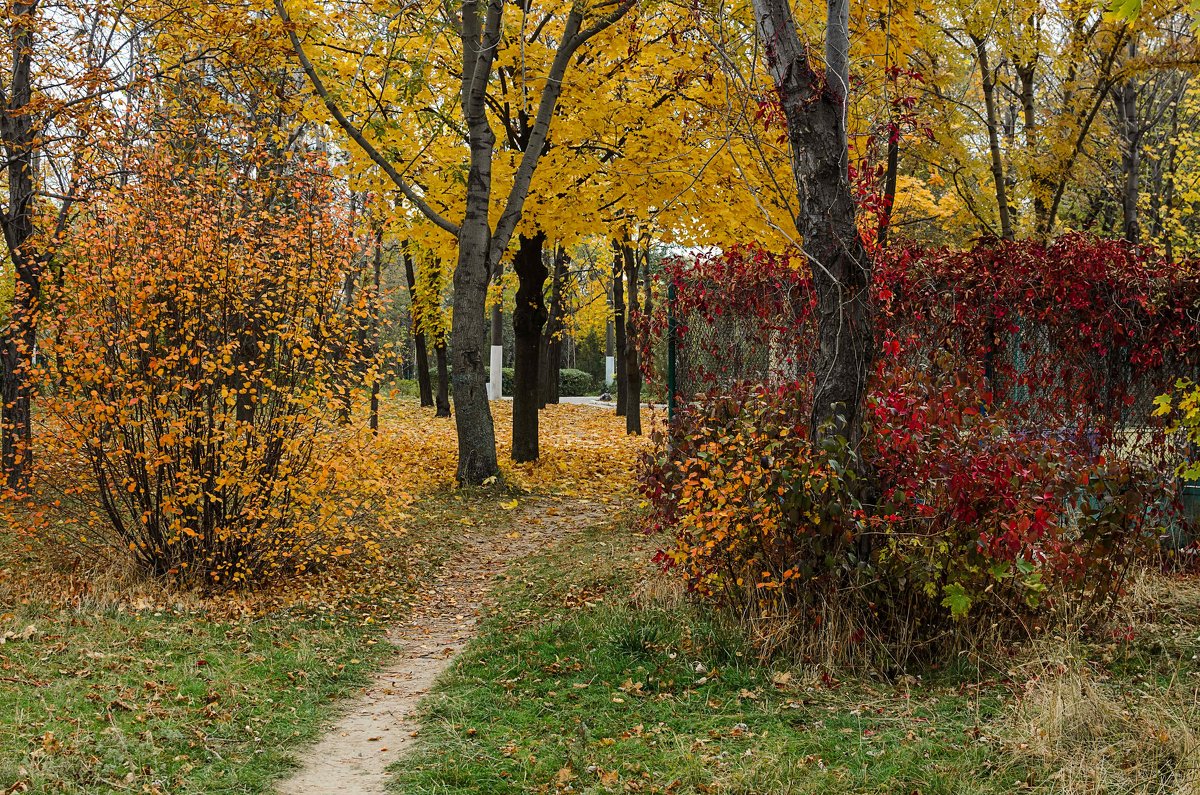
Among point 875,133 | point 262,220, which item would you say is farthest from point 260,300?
point 875,133

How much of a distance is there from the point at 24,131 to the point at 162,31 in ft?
6.09

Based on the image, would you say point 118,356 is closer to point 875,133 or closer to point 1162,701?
point 875,133

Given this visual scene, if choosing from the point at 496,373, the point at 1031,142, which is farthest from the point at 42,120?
the point at 496,373

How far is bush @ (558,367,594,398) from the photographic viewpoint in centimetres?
3762

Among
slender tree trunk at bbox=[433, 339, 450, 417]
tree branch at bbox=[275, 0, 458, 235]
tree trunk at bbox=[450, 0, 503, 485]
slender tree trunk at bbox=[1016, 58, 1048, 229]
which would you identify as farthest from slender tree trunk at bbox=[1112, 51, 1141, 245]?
slender tree trunk at bbox=[433, 339, 450, 417]

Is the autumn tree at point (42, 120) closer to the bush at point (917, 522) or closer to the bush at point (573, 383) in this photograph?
the bush at point (917, 522)

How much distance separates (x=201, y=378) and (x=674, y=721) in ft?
14.6

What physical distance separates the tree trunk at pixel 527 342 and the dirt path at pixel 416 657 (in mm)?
2450

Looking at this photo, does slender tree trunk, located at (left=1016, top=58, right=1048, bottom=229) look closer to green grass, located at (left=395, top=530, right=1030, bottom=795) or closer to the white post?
green grass, located at (left=395, top=530, right=1030, bottom=795)

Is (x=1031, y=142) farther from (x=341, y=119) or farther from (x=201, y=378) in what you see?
(x=201, y=378)

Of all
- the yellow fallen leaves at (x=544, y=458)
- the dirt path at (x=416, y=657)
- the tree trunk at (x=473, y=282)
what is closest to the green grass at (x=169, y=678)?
the dirt path at (x=416, y=657)

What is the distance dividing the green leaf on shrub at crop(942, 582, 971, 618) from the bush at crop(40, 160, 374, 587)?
14.4 feet

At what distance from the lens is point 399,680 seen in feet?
18.6

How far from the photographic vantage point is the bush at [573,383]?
3762 centimetres
